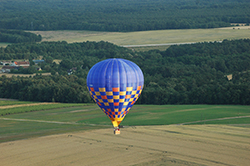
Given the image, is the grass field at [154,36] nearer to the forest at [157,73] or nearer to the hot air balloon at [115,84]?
the forest at [157,73]

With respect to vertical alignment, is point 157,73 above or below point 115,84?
above

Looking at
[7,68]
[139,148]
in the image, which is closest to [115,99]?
[139,148]

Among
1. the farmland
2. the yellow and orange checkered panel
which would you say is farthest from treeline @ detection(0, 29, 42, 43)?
the yellow and orange checkered panel

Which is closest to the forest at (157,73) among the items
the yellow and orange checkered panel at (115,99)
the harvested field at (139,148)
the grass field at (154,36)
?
the grass field at (154,36)

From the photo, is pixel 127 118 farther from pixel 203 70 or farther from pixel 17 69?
pixel 17 69

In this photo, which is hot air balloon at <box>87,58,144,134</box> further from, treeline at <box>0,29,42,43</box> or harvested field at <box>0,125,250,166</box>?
treeline at <box>0,29,42,43</box>

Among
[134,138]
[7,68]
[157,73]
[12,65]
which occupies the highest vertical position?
[12,65]

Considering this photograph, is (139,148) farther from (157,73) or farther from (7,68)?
(7,68)
